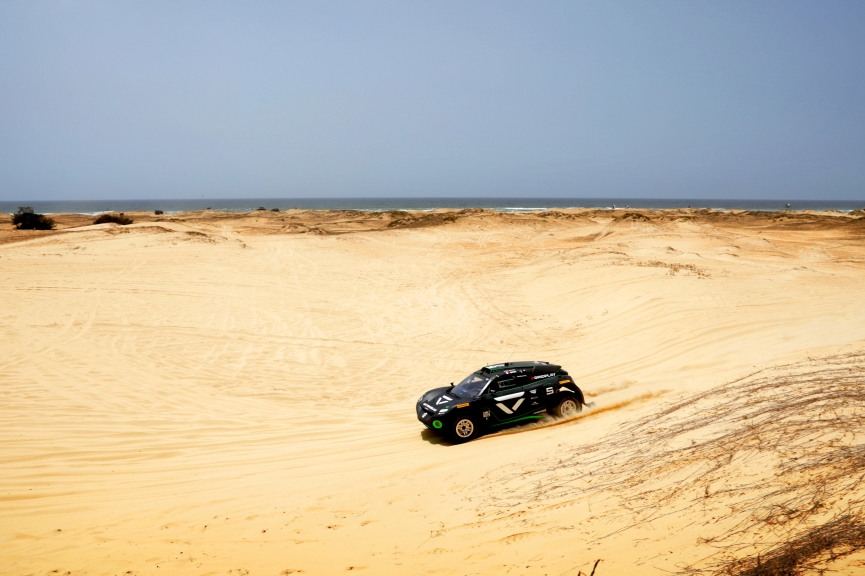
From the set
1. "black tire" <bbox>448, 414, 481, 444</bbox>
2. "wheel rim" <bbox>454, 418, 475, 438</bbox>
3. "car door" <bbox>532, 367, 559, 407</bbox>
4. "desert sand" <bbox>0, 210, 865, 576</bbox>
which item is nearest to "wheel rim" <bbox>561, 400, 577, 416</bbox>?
"car door" <bbox>532, 367, 559, 407</bbox>

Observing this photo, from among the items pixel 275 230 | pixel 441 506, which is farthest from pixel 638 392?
pixel 275 230

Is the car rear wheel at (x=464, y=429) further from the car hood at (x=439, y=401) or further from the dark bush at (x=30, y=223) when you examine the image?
the dark bush at (x=30, y=223)

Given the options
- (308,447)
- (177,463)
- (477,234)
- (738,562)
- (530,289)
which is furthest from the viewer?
(477,234)

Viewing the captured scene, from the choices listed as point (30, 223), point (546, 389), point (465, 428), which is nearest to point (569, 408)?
point (546, 389)

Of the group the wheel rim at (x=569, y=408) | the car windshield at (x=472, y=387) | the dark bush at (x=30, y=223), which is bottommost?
the wheel rim at (x=569, y=408)

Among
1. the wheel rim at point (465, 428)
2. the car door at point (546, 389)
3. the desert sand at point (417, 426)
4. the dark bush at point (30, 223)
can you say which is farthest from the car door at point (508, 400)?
the dark bush at point (30, 223)

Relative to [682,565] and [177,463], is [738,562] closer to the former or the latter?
[682,565]

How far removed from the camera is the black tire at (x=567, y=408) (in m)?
10.6

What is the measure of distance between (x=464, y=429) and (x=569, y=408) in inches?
82.4

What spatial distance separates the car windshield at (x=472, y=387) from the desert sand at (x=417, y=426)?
0.90m

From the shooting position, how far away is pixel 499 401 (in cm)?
1040

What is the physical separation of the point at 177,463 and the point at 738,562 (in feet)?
27.4

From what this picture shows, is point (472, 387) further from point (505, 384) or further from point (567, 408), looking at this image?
point (567, 408)

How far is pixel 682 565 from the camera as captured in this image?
4.66 metres
